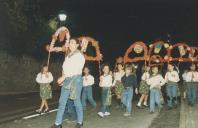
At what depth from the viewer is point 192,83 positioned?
2045 cm

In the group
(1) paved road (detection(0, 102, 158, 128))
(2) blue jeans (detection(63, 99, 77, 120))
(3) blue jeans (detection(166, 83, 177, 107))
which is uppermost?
(3) blue jeans (detection(166, 83, 177, 107))

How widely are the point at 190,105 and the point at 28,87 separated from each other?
1408 cm

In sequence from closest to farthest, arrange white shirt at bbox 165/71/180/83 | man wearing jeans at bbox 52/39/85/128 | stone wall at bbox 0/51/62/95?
man wearing jeans at bbox 52/39/85/128
white shirt at bbox 165/71/180/83
stone wall at bbox 0/51/62/95

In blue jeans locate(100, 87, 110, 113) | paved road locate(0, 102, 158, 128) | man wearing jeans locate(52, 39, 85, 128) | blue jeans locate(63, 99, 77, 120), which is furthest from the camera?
blue jeans locate(100, 87, 110, 113)

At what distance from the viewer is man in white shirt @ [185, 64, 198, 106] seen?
20359mm

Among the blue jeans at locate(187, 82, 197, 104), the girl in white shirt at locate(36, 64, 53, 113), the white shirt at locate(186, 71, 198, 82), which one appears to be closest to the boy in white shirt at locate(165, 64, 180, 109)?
the white shirt at locate(186, 71, 198, 82)

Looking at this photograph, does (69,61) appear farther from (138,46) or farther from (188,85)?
(138,46)

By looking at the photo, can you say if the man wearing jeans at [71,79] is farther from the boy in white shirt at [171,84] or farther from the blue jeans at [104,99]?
the boy in white shirt at [171,84]

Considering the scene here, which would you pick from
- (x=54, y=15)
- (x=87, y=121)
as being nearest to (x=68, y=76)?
(x=87, y=121)

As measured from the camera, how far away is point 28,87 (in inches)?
1251

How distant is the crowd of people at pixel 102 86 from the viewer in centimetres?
1073

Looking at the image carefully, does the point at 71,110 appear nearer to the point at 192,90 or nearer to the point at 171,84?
the point at 171,84

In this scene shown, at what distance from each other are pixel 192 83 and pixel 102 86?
607 cm

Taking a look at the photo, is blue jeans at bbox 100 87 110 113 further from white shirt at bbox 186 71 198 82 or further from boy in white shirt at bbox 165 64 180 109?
white shirt at bbox 186 71 198 82
